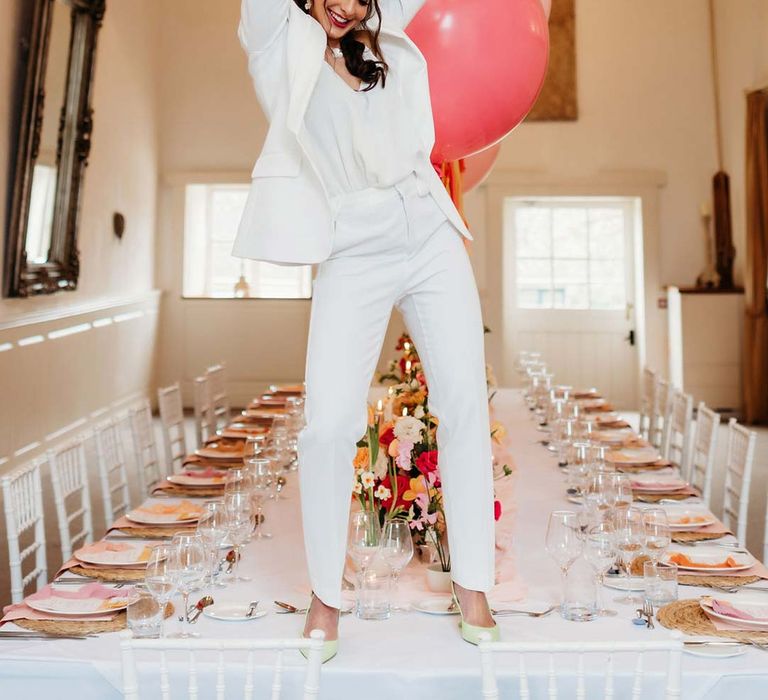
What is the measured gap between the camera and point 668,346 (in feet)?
29.2

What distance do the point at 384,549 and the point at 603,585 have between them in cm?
50

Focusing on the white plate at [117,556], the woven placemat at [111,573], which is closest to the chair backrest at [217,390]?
the white plate at [117,556]

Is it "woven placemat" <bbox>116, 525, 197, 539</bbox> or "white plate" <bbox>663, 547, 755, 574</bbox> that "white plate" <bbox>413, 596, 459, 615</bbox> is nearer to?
"white plate" <bbox>663, 547, 755, 574</bbox>

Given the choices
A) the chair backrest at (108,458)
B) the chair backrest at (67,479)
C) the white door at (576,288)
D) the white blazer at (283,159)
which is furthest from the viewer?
the white door at (576,288)

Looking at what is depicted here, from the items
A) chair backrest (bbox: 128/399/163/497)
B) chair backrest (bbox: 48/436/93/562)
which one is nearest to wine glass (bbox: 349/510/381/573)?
chair backrest (bbox: 48/436/93/562)

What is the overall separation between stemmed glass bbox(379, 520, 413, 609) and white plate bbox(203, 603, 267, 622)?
0.26 meters

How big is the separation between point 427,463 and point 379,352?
1.26ft

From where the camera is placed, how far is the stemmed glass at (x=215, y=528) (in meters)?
2.00

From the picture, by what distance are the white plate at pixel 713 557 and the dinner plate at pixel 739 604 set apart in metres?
0.14

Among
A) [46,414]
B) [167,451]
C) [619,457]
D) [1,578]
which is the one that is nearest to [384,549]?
[619,457]

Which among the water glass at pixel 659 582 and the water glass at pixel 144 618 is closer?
the water glass at pixel 144 618

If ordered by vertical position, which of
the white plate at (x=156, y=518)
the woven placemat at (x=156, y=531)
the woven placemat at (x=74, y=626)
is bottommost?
the woven placemat at (x=74, y=626)

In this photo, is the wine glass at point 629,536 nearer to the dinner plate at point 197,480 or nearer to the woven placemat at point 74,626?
the woven placemat at point 74,626

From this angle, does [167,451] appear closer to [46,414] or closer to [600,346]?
[46,414]
